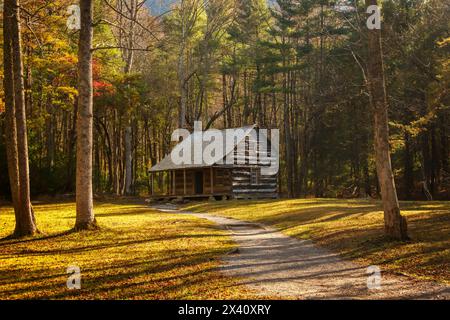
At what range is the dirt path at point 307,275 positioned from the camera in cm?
778

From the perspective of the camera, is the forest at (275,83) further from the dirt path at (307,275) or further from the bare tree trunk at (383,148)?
the dirt path at (307,275)

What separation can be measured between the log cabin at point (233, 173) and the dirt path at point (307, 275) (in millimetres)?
24452

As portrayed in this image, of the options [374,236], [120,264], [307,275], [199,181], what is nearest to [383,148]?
[374,236]

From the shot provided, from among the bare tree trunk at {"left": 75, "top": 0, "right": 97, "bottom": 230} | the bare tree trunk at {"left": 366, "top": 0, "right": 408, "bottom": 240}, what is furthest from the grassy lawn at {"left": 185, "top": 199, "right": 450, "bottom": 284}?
the bare tree trunk at {"left": 75, "top": 0, "right": 97, "bottom": 230}

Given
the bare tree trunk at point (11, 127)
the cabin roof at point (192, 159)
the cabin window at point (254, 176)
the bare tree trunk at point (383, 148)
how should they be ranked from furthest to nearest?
the cabin window at point (254, 176) < the cabin roof at point (192, 159) < the bare tree trunk at point (11, 127) < the bare tree trunk at point (383, 148)

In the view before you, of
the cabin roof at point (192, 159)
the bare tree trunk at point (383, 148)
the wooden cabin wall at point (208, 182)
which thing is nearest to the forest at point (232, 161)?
the bare tree trunk at point (383, 148)

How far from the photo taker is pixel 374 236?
13.7 m

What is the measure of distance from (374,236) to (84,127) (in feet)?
30.5

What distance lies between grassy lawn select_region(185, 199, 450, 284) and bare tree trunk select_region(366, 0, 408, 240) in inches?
18.0

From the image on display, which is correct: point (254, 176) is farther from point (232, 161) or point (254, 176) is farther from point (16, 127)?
point (16, 127)

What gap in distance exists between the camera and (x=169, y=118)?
203 ft

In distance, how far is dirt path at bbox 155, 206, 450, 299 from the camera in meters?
7.78

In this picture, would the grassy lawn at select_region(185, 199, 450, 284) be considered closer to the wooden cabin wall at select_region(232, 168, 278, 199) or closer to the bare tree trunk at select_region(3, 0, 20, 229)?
the bare tree trunk at select_region(3, 0, 20, 229)

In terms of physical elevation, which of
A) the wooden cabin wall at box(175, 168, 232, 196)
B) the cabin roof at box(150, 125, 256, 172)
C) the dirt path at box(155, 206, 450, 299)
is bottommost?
the dirt path at box(155, 206, 450, 299)
